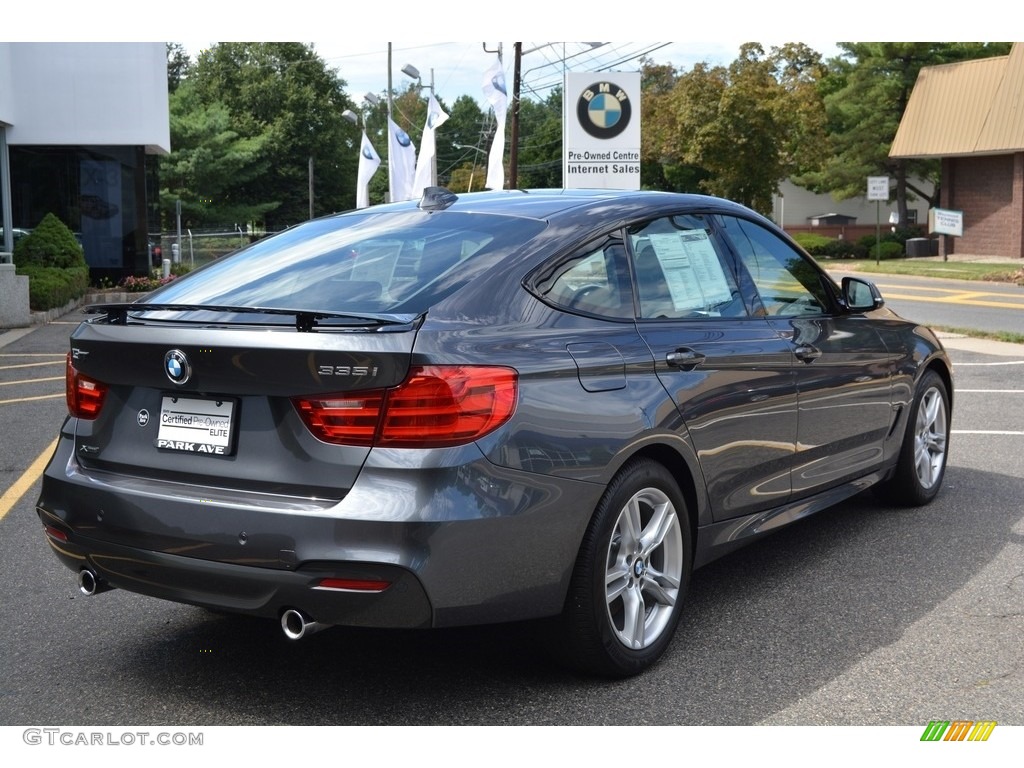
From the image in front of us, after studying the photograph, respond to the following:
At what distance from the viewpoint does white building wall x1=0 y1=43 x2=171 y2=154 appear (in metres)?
24.7

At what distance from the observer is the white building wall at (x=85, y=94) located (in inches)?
971

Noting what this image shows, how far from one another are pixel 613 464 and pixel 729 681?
0.87 metres

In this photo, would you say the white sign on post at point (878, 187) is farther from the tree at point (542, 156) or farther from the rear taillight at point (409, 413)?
the tree at point (542, 156)

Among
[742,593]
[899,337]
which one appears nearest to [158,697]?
[742,593]

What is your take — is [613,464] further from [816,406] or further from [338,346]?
[816,406]

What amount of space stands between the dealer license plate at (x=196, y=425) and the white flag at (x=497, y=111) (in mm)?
21595

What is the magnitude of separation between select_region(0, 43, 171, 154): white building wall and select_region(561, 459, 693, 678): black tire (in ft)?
75.3

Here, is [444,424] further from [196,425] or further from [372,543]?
[196,425]

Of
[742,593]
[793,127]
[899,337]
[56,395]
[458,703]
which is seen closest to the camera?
[458,703]

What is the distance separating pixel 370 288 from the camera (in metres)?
4.00

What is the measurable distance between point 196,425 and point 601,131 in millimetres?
15802

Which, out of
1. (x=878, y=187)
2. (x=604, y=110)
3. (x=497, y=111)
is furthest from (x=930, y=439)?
(x=878, y=187)

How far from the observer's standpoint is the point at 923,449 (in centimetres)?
648

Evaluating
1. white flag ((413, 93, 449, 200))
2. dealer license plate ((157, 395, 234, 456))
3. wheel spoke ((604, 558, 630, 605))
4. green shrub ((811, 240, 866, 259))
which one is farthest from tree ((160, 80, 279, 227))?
wheel spoke ((604, 558, 630, 605))
